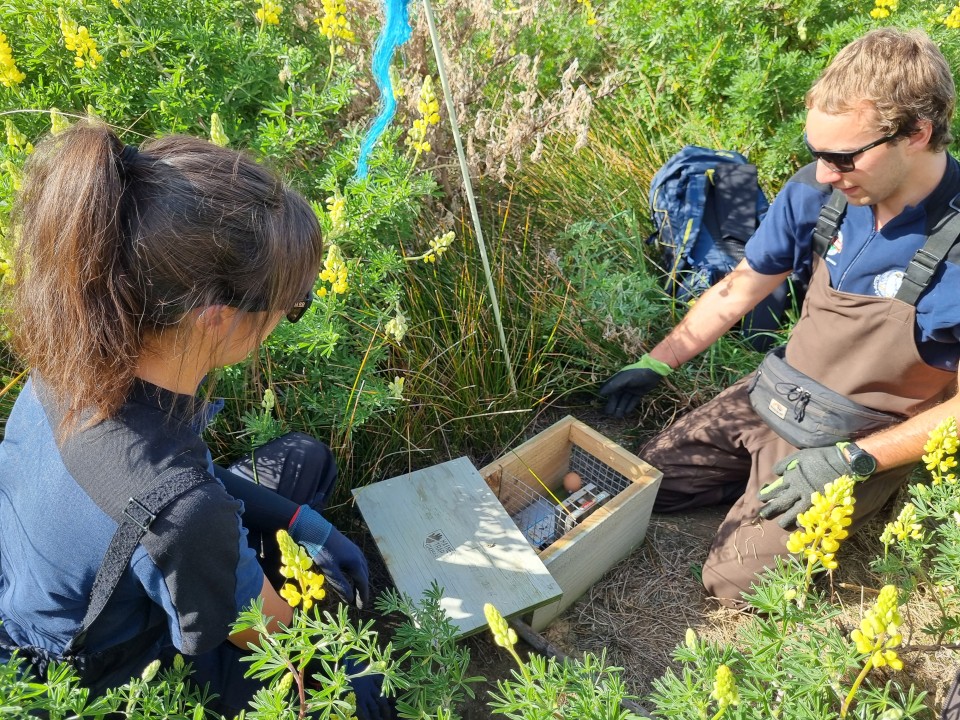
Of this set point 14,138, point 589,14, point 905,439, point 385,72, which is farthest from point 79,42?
Answer: point 589,14

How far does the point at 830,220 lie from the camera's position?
2.45 metres

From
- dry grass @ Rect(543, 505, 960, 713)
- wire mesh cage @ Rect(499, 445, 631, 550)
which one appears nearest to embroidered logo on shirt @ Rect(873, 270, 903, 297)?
dry grass @ Rect(543, 505, 960, 713)

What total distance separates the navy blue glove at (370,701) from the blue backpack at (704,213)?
232cm

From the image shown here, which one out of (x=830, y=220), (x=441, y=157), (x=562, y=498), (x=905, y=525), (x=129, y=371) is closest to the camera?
(x=129, y=371)

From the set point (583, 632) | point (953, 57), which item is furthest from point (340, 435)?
point (953, 57)

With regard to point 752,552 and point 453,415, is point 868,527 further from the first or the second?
point 453,415

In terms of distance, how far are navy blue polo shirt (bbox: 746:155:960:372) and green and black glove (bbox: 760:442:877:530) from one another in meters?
0.41

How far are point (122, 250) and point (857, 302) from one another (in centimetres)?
222

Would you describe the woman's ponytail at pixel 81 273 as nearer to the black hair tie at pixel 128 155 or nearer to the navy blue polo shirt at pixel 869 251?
the black hair tie at pixel 128 155

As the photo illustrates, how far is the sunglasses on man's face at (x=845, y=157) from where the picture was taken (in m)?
2.14

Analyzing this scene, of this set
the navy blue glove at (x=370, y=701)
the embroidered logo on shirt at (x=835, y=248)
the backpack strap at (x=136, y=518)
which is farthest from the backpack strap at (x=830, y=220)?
the backpack strap at (x=136, y=518)

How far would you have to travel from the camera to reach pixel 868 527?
2.71 metres

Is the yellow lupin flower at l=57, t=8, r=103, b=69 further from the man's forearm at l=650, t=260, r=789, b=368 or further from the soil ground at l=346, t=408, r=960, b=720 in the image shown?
the man's forearm at l=650, t=260, r=789, b=368

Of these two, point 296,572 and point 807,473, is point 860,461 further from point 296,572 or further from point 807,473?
point 296,572
